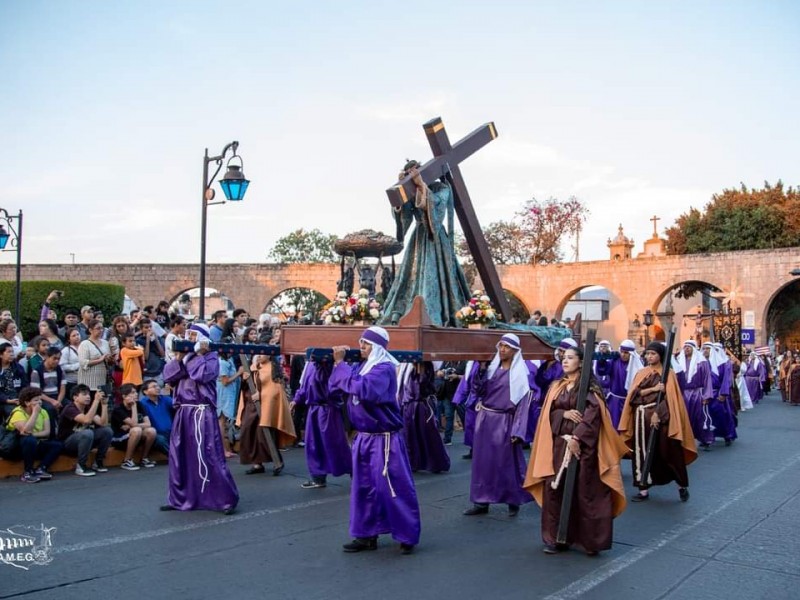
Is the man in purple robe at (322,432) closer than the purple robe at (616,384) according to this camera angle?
Yes

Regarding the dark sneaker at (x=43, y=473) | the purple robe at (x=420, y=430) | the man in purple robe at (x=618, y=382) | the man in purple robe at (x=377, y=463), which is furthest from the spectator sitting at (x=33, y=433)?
the man in purple robe at (x=618, y=382)

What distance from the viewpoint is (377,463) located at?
6.62 meters

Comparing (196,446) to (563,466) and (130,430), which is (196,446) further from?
(563,466)

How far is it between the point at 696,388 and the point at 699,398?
18 cm

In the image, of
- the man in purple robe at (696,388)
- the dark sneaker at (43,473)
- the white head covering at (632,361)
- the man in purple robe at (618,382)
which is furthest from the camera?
the man in purple robe at (696,388)

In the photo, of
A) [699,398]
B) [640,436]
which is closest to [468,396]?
[640,436]

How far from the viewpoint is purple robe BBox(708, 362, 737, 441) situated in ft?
46.5

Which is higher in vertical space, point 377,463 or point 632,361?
point 632,361

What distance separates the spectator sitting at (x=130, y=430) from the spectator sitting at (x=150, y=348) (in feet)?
8.29

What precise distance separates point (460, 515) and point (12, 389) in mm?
5985

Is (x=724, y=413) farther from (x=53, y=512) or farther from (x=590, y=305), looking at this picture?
(x=590, y=305)

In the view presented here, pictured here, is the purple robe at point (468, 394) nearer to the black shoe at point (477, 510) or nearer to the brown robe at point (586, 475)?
the black shoe at point (477, 510)

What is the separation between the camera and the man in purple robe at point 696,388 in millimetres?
13641

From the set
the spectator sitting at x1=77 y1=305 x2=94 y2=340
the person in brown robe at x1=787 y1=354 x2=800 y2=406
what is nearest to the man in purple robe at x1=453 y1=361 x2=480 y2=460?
the spectator sitting at x1=77 y1=305 x2=94 y2=340
